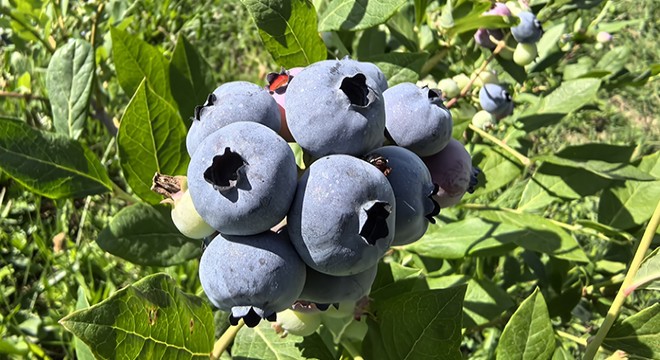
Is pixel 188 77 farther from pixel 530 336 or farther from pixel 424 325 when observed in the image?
pixel 530 336

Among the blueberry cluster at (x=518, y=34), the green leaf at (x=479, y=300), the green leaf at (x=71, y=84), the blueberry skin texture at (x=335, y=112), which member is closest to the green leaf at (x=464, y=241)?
the green leaf at (x=479, y=300)

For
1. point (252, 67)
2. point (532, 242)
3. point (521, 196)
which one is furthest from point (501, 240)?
point (252, 67)

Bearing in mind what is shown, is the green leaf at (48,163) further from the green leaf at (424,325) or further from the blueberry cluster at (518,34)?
the blueberry cluster at (518,34)

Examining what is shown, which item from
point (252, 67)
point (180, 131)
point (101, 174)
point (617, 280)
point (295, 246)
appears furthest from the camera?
point (252, 67)

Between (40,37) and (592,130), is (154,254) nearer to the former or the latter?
(40,37)

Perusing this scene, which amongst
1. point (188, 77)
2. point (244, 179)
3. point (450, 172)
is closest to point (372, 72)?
point (450, 172)

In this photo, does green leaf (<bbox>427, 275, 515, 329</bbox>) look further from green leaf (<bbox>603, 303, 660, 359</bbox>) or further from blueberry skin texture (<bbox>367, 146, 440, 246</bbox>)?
blueberry skin texture (<bbox>367, 146, 440, 246</bbox>)

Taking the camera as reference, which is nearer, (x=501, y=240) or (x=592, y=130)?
(x=501, y=240)

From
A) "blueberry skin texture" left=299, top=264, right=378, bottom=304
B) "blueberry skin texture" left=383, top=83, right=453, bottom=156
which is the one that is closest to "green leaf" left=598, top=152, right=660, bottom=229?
"blueberry skin texture" left=383, top=83, right=453, bottom=156
